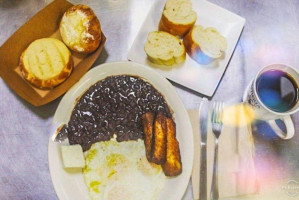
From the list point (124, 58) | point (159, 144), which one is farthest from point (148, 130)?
point (124, 58)

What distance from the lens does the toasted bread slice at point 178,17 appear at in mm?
1646

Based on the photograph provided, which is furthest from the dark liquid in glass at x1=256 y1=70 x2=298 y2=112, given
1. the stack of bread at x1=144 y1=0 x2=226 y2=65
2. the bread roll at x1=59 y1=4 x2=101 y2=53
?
the bread roll at x1=59 y1=4 x2=101 y2=53

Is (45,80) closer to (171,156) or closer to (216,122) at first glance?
(171,156)

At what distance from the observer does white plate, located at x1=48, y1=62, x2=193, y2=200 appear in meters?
1.53

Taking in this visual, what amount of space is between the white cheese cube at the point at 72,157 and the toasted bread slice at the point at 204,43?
679 millimetres

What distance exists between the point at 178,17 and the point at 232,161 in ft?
2.28

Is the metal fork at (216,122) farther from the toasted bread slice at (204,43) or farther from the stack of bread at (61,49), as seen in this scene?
the stack of bread at (61,49)

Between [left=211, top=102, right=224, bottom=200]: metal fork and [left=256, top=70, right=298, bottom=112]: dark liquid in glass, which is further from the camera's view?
[left=211, top=102, right=224, bottom=200]: metal fork

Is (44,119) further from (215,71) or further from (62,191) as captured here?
(215,71)

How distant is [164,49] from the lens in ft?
5.34

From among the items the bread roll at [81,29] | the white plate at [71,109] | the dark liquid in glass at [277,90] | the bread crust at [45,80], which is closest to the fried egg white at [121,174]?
the white plate at [71,109]

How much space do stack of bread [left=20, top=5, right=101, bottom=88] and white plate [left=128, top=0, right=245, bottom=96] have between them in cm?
21

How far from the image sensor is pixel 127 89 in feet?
5.41

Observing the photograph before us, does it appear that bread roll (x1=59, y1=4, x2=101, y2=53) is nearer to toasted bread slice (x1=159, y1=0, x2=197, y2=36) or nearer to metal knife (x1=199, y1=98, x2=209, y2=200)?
toasted bread slice (x1=159, y1=0, x2=197, y2=36)
